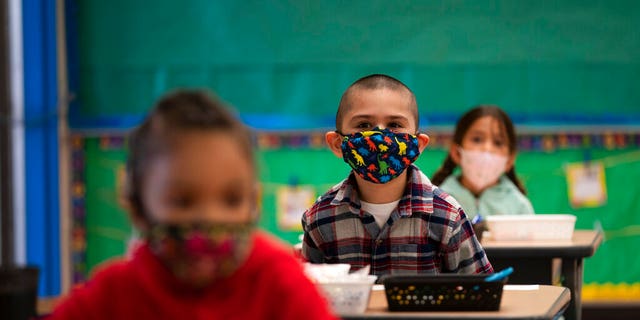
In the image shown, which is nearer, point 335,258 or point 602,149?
point 335,258

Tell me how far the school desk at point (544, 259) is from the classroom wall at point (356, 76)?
2473 mm

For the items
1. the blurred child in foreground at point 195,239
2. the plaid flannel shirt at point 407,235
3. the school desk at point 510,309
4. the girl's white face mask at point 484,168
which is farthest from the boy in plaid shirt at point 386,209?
the girl's white face mask at point 484,168

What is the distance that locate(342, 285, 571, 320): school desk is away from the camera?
7.56 feet

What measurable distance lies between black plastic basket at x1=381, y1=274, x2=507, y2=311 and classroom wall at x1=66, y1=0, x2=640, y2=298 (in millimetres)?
4302

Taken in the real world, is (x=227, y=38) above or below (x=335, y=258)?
above

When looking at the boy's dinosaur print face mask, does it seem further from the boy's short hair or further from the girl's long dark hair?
the girl's long dark hair

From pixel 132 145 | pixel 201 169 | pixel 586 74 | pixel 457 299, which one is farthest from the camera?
pixel 586 74

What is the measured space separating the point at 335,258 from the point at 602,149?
12.4 feet


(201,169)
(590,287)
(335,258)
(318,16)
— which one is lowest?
(590,287)

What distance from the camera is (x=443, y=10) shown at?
6.68 metres

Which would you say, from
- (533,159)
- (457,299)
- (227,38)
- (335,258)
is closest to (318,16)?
(227,38)

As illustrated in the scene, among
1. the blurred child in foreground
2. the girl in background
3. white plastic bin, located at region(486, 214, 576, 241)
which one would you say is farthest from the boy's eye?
the blurred child in foreground

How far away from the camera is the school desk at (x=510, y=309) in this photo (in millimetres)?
2305

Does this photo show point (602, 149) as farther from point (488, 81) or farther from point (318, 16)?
point (318, 16)
